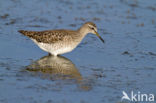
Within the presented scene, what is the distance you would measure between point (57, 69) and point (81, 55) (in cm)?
151

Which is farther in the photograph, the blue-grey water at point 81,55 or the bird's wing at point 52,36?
the bird's wing at point 52,36

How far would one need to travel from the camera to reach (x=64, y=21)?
14.0 m

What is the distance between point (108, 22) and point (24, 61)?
4.68 meters

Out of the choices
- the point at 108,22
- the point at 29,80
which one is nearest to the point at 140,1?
the point at 108,22

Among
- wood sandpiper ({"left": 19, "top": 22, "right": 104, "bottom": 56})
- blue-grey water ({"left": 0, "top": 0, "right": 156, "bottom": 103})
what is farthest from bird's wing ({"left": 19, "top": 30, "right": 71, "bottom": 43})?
blue-grey water ({"left": 0, "top": 0, "right": 156, "bottom": 103})

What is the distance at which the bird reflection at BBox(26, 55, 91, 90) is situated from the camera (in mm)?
9087

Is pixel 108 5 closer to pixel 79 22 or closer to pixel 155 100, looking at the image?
pixel 79 22

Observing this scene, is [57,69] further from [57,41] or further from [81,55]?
[81,55]

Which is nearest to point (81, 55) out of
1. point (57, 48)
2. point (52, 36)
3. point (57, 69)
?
point (57, 48)

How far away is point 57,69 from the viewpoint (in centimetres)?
979

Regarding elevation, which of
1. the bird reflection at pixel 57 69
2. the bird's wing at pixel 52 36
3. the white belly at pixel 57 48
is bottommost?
the bird reflection at pixel 57 69

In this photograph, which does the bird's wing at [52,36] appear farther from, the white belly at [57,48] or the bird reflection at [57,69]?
the bird reflection at [57,69]

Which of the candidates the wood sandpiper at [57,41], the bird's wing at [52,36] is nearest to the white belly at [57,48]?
the wood sandpiper at [57,41]

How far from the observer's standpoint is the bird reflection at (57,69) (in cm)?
909
